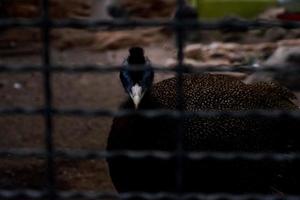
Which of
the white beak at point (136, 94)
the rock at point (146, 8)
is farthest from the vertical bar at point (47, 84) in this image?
the rock at point (146, 8)

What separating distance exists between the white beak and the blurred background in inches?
58.2

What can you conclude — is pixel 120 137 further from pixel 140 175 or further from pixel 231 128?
pixel 231 128

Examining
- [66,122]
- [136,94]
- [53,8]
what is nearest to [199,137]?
[136,94]

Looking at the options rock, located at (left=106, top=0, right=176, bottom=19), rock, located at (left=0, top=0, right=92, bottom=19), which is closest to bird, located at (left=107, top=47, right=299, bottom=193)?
rock, located at (left=0, top=0, right=92, bottom=19)

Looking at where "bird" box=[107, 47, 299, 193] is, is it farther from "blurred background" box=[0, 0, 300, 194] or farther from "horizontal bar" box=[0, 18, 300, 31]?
"horizontal bar" box=[0, 18, 300, 31]

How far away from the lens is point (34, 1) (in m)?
10.0

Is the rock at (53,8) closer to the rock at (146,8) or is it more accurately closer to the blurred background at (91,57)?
the blurred background at (91,57)

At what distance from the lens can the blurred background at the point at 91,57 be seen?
5.89m

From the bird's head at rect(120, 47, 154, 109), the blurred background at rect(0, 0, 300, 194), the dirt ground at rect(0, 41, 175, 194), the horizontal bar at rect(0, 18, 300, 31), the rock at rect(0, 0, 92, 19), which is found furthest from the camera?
the rock at rect(0, 0, 92, 19)

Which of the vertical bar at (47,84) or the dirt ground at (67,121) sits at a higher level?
the vertical bar at (47,84)

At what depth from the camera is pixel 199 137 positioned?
4.36 m

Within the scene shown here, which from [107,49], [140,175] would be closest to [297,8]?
[107,49]

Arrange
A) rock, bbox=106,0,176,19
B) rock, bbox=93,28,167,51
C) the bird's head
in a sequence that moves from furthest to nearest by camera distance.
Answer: rock, bbox=106,0,176,19, rock, bbox=93,28,167,51, the bird's head

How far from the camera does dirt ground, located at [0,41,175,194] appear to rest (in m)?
5.58
